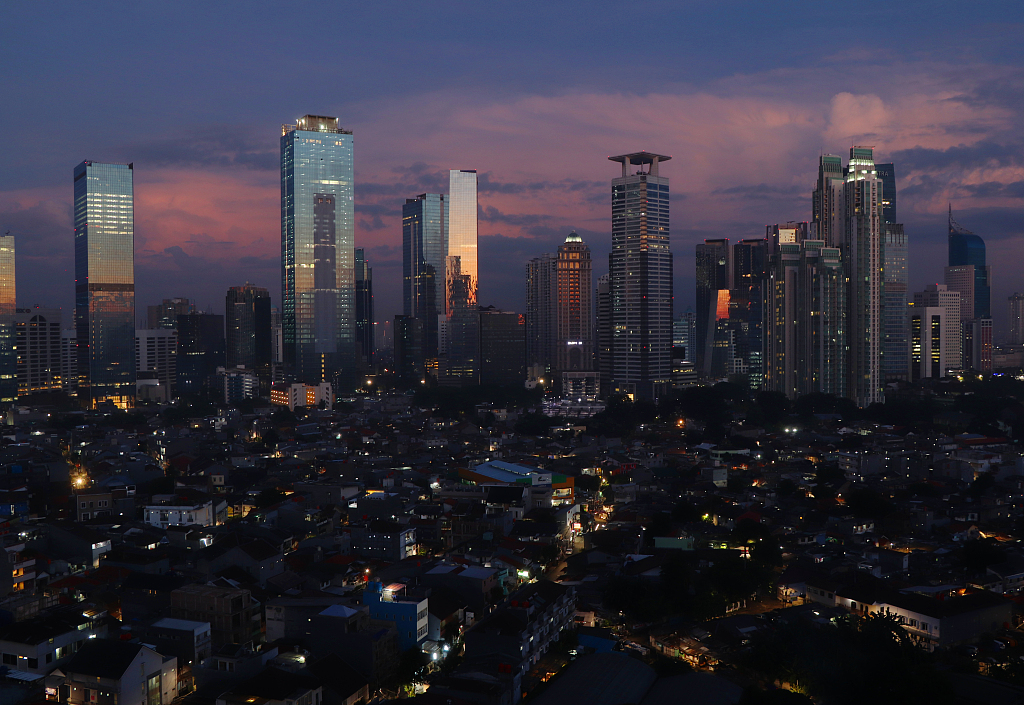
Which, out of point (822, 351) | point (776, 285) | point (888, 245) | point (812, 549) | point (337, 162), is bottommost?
point (812, 549)

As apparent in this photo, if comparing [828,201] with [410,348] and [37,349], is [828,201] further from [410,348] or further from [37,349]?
[37,349]

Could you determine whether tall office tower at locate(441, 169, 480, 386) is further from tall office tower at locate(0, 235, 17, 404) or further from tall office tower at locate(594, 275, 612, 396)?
tall office tower at locate(0, 235, 17, 404)

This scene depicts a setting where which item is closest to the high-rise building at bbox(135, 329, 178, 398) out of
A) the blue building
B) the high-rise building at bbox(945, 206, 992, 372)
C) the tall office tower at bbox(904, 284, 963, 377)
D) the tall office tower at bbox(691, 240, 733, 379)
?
the tall office tower at bbox(691, 240, 733, 379)

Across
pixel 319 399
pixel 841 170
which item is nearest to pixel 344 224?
pixel 319 399

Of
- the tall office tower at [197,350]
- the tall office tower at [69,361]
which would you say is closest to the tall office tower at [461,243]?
the tall office tower at [197,350]

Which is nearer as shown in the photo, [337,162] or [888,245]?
[337,162]

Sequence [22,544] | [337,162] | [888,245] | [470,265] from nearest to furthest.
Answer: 1. [22,544]
2. [337,162]
3. [888,245]
4. [470,265]

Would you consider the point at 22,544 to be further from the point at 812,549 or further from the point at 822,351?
the point at 822,351
